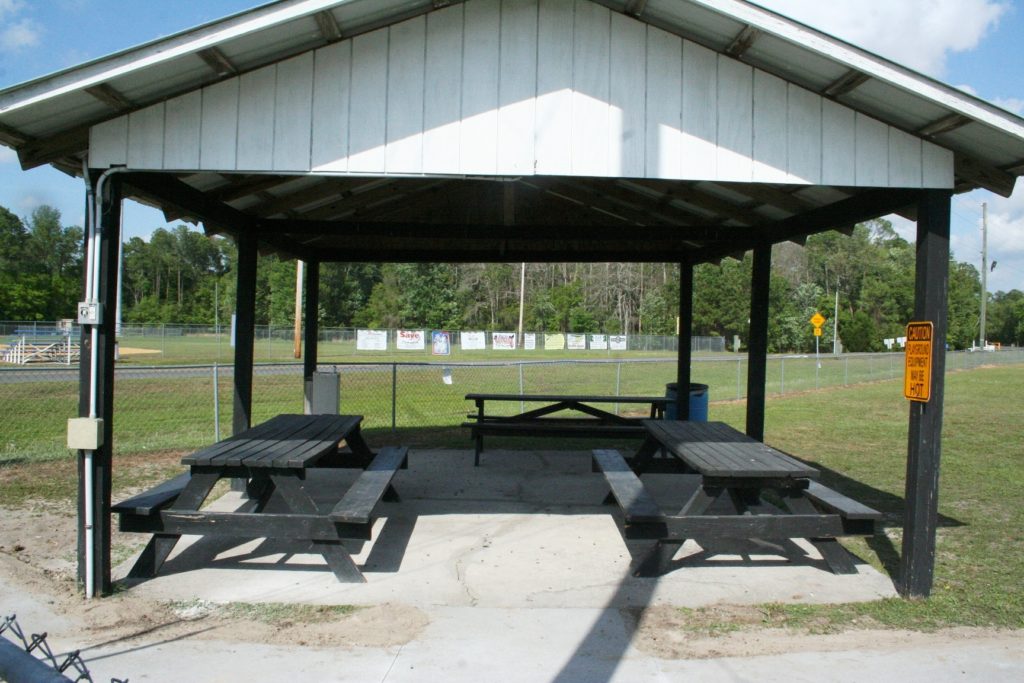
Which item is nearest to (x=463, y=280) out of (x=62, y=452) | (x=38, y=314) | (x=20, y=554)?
(x=38, y=314)

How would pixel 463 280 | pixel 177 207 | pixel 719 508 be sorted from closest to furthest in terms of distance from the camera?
pixel 177 207 → pixel 719 508 → pixel 463 280

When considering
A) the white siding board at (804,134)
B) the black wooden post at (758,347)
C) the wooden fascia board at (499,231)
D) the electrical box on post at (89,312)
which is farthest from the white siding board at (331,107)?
the black wooden post at (758,347)

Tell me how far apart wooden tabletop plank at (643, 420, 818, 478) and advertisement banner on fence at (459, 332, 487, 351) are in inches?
1308

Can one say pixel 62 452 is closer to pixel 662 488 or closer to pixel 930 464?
pixel 662 488

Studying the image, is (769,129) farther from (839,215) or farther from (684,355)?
(684,355)

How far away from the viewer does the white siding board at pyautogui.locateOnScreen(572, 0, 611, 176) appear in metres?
4.94

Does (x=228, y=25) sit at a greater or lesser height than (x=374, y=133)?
greater

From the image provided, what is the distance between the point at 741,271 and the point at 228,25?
70.9m

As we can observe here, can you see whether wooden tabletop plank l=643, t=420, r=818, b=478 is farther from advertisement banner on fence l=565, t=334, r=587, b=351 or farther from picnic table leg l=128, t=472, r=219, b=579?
advertisement banner on fence l=565, t=334, r=587, b=351

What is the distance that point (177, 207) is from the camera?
6289mm

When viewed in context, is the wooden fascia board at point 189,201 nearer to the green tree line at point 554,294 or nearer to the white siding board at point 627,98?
the white siding board at point 627,98

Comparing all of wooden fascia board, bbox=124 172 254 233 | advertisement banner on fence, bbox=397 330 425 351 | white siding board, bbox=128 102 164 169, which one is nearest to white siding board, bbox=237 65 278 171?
white siding board, bbox=128 102 164 169

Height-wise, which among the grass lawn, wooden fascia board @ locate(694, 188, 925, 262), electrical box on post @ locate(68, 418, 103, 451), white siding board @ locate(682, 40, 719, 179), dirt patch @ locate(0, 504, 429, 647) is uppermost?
white siding board @ locate(682, 40, 719, 179)

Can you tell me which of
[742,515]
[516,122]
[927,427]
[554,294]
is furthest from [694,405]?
[554,294]
